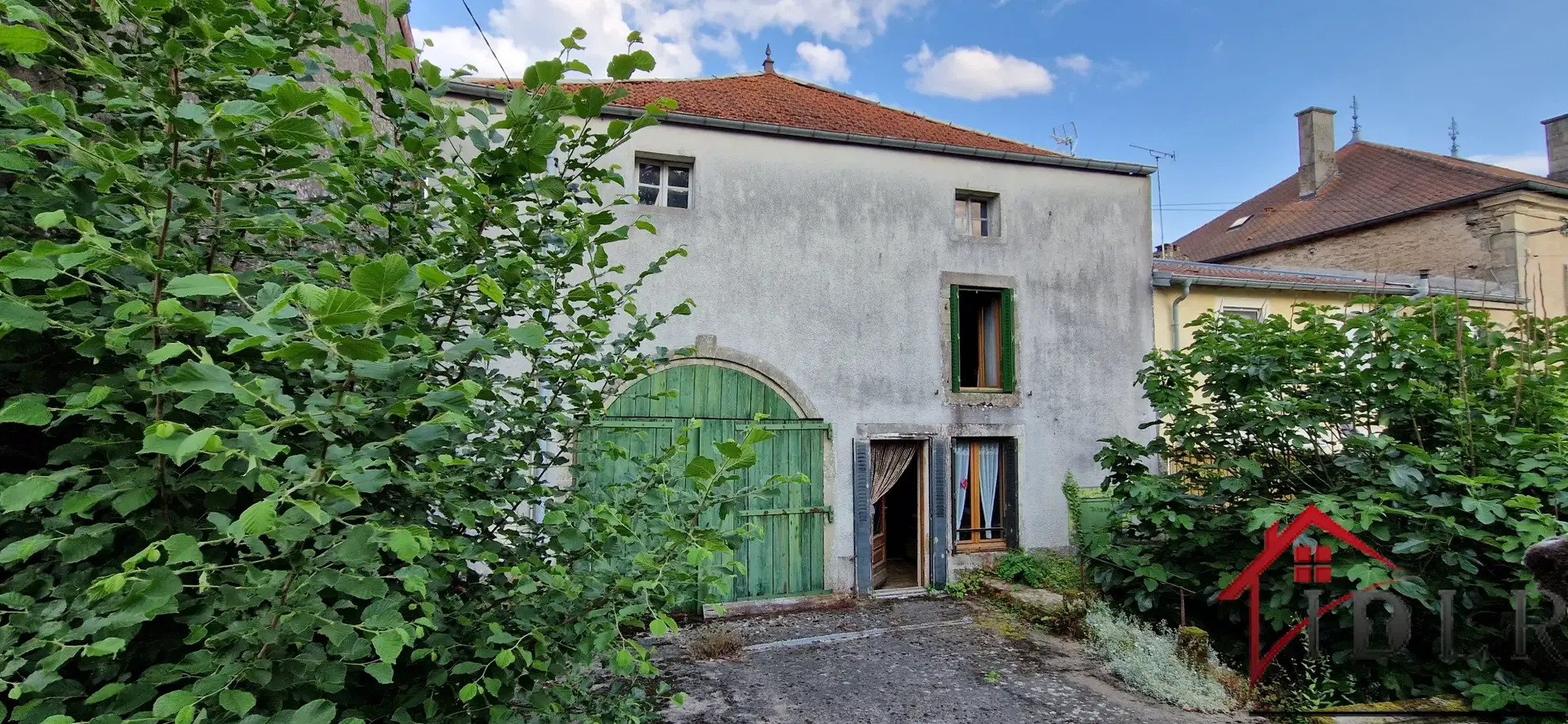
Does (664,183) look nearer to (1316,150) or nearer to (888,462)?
(888,462)

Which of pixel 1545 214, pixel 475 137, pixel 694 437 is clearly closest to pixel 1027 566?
pixel 694 437

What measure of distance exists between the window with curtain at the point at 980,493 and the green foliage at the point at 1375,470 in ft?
7.08

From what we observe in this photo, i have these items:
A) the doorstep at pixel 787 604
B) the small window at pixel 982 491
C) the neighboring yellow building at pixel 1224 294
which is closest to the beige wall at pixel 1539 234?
the neighboring yellow building at pixel 1224 294

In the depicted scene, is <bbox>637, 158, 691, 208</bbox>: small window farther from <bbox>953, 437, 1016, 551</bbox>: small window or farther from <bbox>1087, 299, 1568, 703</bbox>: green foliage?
<bbox>1087, 299, 1568, 703</bbox>: green foliage

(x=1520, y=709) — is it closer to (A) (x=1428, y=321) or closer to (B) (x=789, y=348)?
(A) (x=1428, y=321)

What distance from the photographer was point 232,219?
1285mm

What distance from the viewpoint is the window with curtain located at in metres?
8.45

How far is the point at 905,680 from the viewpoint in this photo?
18.0 ft

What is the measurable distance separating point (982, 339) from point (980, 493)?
1958 mm

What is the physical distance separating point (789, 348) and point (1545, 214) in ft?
47.3

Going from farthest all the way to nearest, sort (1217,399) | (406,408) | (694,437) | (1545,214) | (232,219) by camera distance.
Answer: (1545,214) → (694,437) → (1217,399) → (232,219) → (406,408)

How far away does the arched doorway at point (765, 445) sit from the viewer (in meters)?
7.32

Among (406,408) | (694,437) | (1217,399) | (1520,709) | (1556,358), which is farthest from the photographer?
(694,437)

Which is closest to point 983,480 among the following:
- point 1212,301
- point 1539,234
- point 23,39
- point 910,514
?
point 910,514
